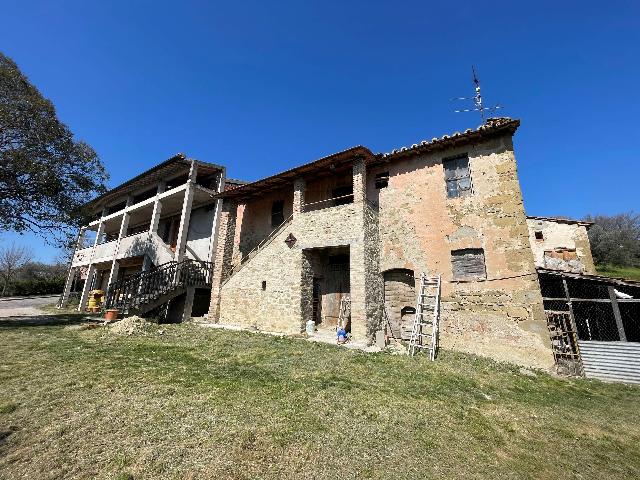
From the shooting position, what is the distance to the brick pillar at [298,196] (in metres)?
13.3

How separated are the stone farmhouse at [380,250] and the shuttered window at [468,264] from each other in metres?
0.04

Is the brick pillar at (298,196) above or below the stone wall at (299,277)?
above

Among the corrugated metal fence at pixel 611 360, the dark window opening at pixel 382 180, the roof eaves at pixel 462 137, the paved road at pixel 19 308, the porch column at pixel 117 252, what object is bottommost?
the corrugated metal fence at pixel 611 360

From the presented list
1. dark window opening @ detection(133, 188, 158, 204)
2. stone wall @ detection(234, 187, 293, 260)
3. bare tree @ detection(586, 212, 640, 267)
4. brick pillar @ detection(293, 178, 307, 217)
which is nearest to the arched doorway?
brick pillar @ detection(293, 178, 307, 217)

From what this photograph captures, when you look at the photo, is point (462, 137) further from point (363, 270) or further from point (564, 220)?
point (564, 220)

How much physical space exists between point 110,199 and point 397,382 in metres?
26.6

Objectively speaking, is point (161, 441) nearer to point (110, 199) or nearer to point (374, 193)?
point (374, 193)

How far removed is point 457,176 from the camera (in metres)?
11.4

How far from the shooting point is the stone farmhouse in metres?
9.77

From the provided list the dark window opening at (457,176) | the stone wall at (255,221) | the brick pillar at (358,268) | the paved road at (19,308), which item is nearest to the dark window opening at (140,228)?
the paved road at (19,308)

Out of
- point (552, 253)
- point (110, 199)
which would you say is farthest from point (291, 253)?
point (110, 199)

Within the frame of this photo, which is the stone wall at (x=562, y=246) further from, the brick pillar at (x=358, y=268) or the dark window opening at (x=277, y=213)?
the dark window opening at (x=277, y=213)

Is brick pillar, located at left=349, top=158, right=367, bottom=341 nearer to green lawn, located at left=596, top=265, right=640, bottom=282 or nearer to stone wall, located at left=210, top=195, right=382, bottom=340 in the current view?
stone wall, located at left=210, top=195, right=382, bottom=340

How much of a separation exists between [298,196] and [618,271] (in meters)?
37.9
